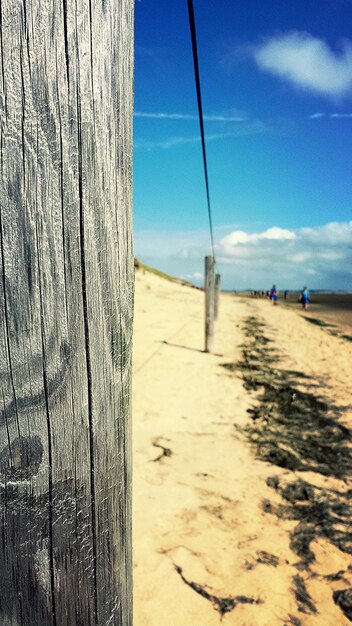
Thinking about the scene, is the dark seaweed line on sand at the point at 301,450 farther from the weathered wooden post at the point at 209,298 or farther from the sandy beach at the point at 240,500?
the weathered wooden post at the point at 209,298

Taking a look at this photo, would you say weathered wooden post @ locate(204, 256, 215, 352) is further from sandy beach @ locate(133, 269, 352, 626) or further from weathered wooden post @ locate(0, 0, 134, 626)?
weathered wooden post @ locate(0, 0, 134, 626)

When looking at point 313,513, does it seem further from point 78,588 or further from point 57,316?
point 57,316

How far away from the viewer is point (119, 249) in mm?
893

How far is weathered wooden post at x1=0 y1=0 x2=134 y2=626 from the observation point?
79 cm

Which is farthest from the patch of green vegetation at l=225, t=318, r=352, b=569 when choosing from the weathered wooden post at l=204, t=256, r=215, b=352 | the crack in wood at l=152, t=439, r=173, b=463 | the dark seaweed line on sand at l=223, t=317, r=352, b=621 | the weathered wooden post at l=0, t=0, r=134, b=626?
the weathered wooden post at l=0, t=0, r=134, b=626

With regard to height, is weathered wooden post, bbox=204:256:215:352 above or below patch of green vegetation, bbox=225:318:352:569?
above

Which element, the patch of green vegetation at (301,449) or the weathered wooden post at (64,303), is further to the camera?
the patch of green vegetation at (301,449)

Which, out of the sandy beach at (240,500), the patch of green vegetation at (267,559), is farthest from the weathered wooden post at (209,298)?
the patch of green vegetation at (267,559)

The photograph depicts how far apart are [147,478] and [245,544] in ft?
3.54

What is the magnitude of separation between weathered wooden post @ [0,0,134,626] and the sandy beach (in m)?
1.67

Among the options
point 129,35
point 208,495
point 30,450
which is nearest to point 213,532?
point 208,495

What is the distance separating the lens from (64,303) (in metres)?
0.84

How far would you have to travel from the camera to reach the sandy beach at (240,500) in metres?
2.36

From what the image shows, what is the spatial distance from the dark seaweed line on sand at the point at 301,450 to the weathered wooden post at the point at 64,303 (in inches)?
80.1
